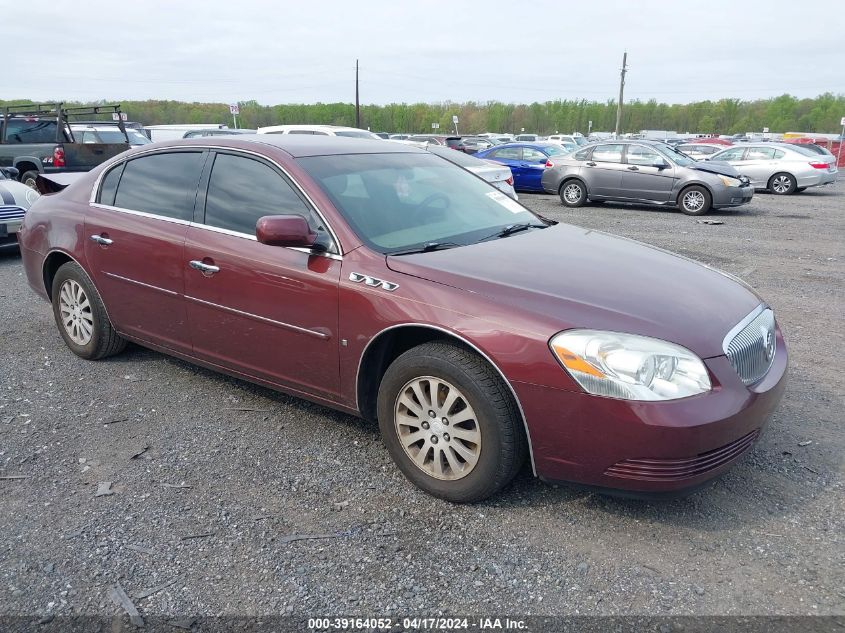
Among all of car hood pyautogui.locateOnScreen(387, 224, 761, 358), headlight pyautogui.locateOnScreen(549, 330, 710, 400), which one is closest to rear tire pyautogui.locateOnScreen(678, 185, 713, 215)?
car hood pyautogui.locateOnScreen(387, 224, 761, 358)

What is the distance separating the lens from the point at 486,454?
2.90 metres

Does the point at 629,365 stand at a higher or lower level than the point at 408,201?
lower

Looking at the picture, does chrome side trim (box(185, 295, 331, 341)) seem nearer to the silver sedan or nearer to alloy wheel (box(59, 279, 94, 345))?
alloy wheel (box(59, 279, 94, 345))

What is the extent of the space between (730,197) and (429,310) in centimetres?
1283

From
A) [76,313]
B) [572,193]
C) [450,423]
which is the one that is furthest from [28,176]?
[450,423]

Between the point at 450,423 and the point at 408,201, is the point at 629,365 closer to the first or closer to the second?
the point at 450,423

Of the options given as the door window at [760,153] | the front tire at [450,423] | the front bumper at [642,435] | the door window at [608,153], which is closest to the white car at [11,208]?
the front tire at [450,423]

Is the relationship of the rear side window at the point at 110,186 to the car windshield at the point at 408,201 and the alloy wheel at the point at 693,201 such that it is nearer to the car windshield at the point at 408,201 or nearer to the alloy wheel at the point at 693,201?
the car windshield at the point at 408,201

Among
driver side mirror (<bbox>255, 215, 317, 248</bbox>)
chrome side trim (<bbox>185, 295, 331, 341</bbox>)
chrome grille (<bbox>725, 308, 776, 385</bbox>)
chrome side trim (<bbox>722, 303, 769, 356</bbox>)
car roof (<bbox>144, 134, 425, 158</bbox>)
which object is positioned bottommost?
chrome side trim (<bbox>185, 295, 331, 341</bbox>)

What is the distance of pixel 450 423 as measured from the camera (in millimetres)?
→ 3012

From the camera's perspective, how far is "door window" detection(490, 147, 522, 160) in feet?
61.7

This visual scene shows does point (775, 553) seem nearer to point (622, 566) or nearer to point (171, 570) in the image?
point (622, 566)

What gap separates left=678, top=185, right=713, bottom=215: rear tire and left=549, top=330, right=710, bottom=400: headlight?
12.4 m

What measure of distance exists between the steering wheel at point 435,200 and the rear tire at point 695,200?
11530 mm
